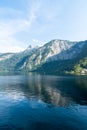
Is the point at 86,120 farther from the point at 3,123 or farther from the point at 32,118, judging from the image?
the point at 3,123

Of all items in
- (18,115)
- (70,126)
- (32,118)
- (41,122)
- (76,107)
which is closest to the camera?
(70,126)

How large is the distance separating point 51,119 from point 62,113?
9706 mm

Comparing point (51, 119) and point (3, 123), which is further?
point (51, 119)

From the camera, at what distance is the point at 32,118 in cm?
7500

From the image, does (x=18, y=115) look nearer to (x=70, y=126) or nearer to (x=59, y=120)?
(x=59, y=120)

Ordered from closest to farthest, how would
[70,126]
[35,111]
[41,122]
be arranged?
[70,126] < [41,122] < [35,111]

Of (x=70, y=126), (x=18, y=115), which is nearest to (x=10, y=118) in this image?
(x=18, y=115)

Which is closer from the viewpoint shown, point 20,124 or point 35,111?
point 20,124

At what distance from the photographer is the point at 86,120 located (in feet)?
235

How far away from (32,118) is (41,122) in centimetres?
588

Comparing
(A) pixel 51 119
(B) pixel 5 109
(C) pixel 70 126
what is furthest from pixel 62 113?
(B) pixel 5 109

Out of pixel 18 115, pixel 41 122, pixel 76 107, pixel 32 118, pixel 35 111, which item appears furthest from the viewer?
pixel 76 107

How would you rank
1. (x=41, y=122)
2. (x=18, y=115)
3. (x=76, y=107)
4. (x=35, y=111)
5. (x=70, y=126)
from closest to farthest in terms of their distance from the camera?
(x=70, y=126)
(x=41, y=122)
(x=18, y=115)
(x=35, y=111)
(x=76, y=107)

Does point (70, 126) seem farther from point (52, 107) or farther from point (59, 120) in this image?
point (52, 107)
